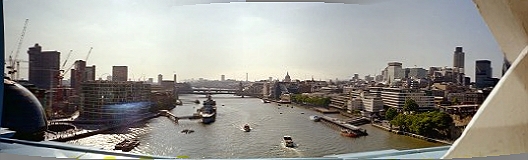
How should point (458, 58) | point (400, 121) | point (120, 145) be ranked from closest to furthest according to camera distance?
point (120, 145)
point (400, 121)
point (458, 58)

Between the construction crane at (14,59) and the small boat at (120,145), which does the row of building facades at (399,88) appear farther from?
the construction crane at (14,59)

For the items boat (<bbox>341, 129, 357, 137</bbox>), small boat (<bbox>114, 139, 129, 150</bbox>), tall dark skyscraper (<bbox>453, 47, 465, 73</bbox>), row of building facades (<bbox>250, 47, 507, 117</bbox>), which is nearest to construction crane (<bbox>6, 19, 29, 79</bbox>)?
small boat (<bbox>114, 139, 129, 150</bbox>)

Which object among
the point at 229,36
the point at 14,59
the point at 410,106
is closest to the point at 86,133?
the point at 14,59

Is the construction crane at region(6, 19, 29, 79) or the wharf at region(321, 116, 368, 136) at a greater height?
the construction crane at region(6, 19, 29, 79)

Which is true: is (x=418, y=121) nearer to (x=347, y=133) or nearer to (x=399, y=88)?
(x=399, y=88)

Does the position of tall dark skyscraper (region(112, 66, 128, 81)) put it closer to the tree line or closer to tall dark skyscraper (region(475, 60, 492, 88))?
the tree line

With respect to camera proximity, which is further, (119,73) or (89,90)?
(89,90)

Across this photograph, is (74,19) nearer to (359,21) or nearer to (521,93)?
(359,21)
